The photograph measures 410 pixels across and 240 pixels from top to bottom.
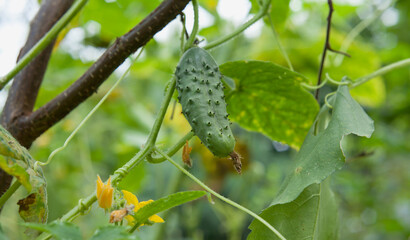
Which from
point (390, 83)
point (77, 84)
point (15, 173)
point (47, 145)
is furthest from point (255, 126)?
point (390, 83)

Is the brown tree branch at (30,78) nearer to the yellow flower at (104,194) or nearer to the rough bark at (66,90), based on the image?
the rough bark at (66,90)

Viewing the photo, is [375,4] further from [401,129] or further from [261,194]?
[261,194]

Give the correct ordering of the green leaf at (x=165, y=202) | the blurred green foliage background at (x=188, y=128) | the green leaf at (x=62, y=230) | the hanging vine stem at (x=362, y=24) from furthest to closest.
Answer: the blurred green foliage background at (x=188, y=128)
the hanging vine stem at (x=362, y=24)
the green leaf at (x=165, y=202)
the green leaf at (x=62, y=230)

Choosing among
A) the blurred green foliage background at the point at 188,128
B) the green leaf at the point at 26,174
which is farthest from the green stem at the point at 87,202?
the blurred green foliage background at the point at 188,128

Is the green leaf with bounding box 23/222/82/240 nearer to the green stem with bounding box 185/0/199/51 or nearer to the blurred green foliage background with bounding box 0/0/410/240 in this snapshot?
the green stem with bounding box 185/0/199/51

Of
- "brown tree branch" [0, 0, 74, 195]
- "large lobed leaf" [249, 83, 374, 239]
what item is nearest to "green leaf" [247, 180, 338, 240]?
"large lobed leaf" [249, 83, 374, 239]

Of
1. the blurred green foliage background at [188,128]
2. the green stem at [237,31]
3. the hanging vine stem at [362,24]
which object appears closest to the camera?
the green stem at [237,31]

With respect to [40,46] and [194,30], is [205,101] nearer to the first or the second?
[194,30]

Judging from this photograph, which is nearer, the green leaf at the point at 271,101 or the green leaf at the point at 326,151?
the green leaf at the point at 326,151
